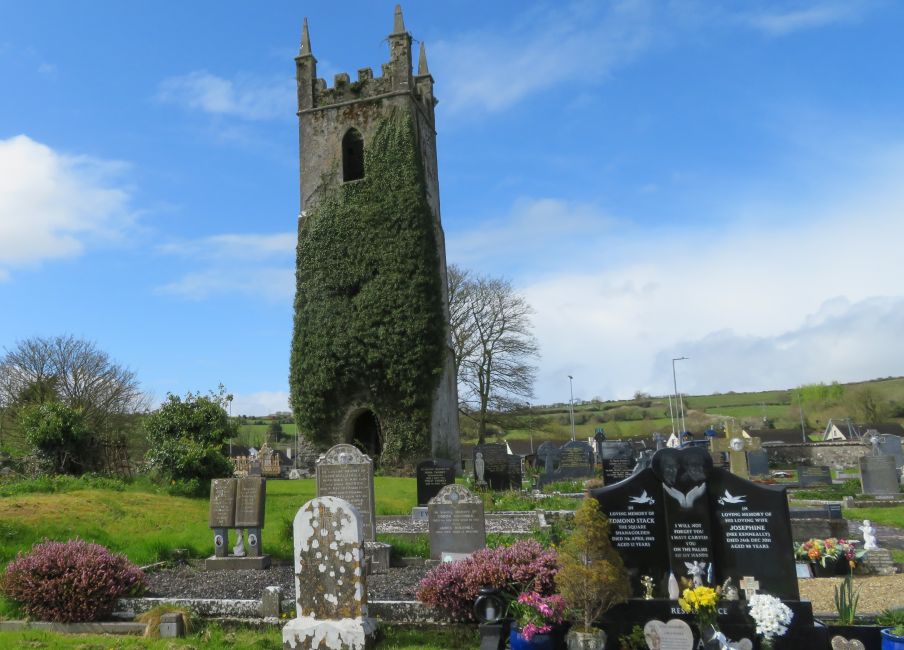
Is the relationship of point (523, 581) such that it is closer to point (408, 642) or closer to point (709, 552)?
point (408, 642)

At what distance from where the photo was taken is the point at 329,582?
657 centimetres

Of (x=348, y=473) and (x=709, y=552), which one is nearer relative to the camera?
(x=709, y=552)

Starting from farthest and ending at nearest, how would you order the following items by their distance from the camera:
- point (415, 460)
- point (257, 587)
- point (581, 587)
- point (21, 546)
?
point (415, 460) < point (21, 546) < point (257, 587) < point (581, 587)

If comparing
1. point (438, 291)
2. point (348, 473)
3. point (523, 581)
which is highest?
point (438, 291)

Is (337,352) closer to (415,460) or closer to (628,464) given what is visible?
(415,460)

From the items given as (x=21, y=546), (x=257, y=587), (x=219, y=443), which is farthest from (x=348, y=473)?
(x=219, y=443)

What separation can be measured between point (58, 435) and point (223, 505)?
31.4ft

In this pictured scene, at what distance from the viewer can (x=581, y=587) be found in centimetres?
564

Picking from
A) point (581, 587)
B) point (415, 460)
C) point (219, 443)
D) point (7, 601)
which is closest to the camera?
point (581, 587)

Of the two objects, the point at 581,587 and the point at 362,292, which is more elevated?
the point at 362,292

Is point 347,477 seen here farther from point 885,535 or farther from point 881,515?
point 881,515

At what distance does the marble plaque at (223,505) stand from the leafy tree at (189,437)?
22.2 ft

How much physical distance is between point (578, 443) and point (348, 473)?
1671 cm

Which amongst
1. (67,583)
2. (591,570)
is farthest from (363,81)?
(591,570)
